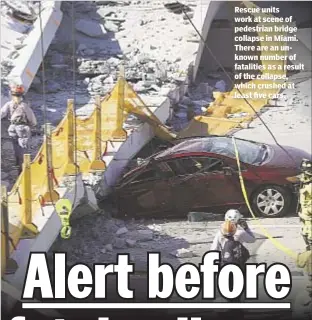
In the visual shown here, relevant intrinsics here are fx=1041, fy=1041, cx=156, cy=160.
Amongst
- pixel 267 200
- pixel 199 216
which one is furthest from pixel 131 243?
pixel 267 200

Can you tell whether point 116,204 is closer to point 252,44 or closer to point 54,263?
point 54,263

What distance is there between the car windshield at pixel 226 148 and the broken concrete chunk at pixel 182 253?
49 centimetres

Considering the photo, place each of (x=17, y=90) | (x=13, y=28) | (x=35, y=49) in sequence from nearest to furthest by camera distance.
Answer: (x=17, y=90)
(x=35, y=49)
(x=13, y=28)

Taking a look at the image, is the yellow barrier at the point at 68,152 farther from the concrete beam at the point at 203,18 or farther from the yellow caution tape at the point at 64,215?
the concrete beam at the point at 203,18

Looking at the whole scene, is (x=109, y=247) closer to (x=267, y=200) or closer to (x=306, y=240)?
(x=267, y=200)

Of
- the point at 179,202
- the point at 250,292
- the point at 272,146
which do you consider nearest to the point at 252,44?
the point at 272,146

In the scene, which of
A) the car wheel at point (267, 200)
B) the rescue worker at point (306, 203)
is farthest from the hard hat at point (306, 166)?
the car wheel at point (267, 200)

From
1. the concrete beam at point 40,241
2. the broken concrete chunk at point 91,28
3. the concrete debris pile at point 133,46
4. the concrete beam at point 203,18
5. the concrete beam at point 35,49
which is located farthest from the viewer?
the broken concrete chunk at point 91,28

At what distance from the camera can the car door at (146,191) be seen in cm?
514

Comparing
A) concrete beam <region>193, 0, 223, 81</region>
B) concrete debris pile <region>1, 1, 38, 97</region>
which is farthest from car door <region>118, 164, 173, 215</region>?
concrete debris pile <region>1, 1, 38, 97</region>

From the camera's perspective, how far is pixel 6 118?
5.15 m

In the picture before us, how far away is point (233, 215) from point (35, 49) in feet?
4.92

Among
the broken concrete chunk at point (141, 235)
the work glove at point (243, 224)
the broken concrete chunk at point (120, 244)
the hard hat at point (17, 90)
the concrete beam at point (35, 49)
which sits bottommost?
the broken concrete chunk at point (120, 244)

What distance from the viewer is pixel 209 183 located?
5074 mm
